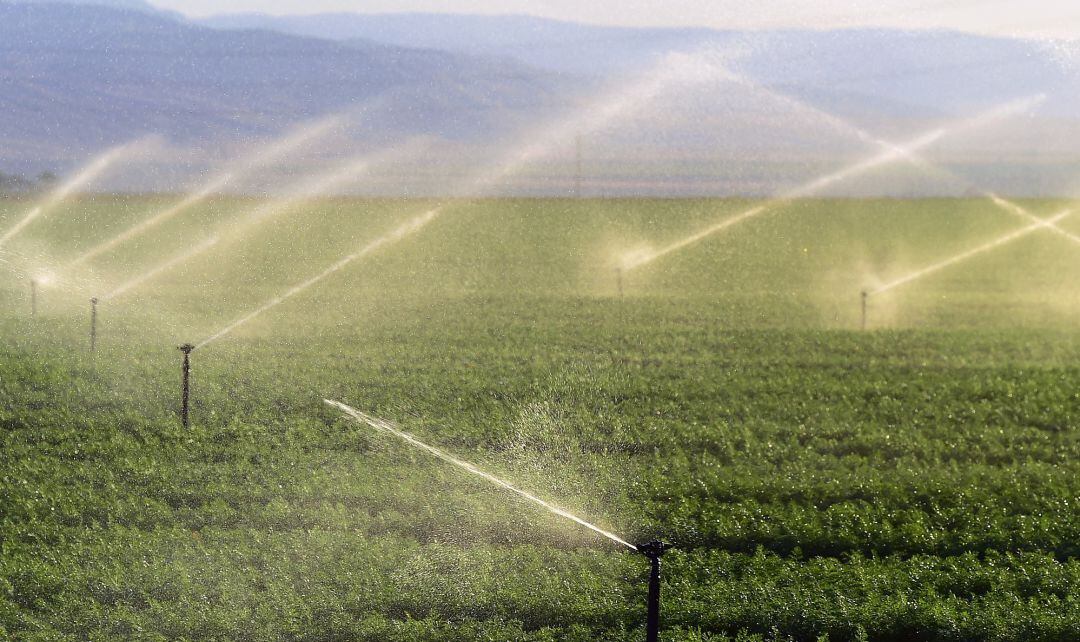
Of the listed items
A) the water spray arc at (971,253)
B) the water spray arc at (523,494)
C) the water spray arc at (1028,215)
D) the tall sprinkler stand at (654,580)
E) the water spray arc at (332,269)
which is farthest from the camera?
the water spray arc at (1028,215)

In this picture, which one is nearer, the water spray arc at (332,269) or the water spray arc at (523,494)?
the water spray arc at (523,494)

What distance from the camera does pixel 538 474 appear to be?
53.6ft

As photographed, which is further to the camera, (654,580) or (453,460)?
(453,460)

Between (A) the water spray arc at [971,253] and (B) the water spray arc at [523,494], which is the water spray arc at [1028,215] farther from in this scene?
(B) the water spray arc at [523,494]

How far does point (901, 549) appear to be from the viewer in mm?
13109

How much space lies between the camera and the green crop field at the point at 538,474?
11.0 metres

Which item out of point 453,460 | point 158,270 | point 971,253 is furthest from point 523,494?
point 971,253

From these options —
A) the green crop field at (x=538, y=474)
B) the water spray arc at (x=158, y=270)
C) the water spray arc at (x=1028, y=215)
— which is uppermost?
the water spray arc at (x=1028, y=215)

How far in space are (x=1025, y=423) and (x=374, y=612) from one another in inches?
535

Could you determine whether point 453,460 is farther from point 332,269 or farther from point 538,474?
point 332,269

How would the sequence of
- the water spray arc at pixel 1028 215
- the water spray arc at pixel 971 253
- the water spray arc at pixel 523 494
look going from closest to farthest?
the water spray arc at pixel 523 494
the water spray arc at pixel 971 253
the water spray arc at pixel 1028 215

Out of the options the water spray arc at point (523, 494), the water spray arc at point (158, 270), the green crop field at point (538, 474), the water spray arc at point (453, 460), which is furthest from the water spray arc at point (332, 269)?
the water spray arc at point (523, 494)

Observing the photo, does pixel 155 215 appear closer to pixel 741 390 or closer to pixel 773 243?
pixel 773 243

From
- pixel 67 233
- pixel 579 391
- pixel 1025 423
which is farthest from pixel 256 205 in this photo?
pixel 1025 423
